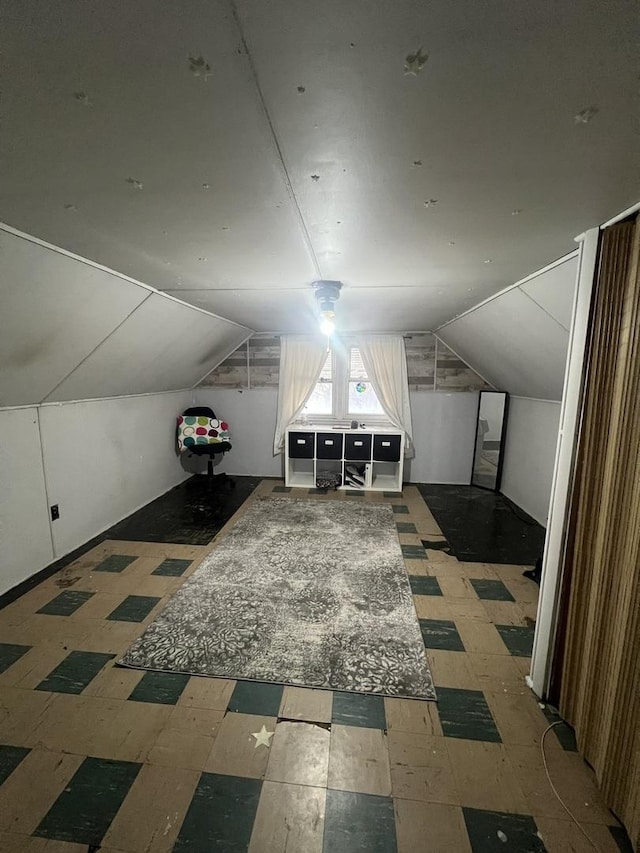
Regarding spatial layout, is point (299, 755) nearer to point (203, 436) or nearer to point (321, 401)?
point (203, 436)

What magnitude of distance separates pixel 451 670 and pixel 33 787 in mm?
1854

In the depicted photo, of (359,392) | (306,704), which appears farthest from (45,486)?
(359,392)

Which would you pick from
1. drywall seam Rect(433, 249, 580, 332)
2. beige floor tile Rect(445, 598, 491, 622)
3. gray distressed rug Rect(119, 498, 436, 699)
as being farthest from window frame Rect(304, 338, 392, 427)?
beige floor tile Rect(445, 598, 491, 622)

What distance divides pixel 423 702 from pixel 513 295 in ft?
8.26

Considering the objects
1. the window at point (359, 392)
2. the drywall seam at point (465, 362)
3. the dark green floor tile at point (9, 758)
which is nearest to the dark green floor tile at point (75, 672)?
the dark green floor tile at point (9, 758)

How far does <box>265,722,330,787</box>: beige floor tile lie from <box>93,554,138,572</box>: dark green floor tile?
6.09 ft

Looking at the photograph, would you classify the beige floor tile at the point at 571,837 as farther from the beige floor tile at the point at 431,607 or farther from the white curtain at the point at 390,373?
the white curtain at the point at 390,373

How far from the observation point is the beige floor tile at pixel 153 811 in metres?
1.13

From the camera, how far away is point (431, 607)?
228cm

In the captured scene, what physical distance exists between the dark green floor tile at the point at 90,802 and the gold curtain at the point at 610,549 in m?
1.79

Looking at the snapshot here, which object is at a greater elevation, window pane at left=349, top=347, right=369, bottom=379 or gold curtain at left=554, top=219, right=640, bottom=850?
window pane at left=349, top=347, right=369, bottom=379

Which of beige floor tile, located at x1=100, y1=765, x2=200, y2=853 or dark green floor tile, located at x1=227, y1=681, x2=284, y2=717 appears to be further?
dark green floor tile, located at x1=227, y1=681, x2=284, y2=717

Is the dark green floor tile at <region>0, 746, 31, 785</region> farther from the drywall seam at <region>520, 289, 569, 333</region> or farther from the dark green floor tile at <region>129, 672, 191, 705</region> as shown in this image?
the drywall seam at <region>520, 289, 569, 333</region>

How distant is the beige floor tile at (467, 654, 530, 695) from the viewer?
1.72 m
